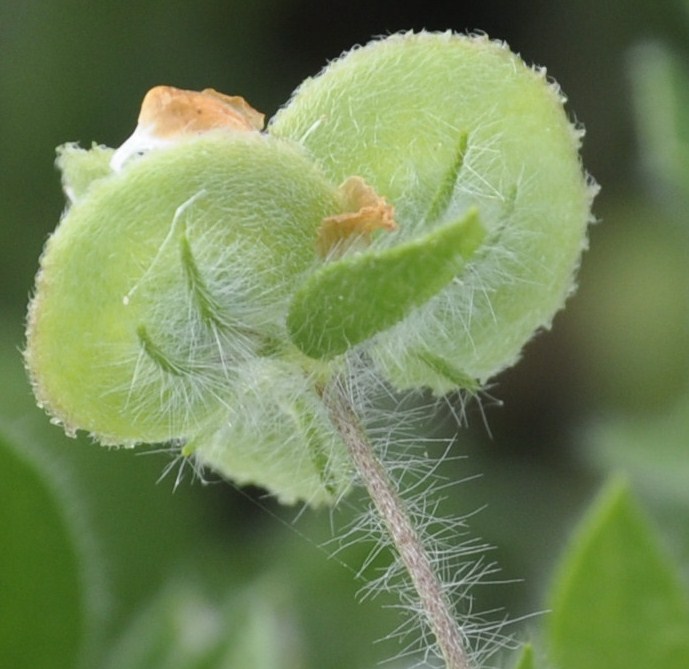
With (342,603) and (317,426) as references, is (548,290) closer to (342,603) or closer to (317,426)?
(317,426)

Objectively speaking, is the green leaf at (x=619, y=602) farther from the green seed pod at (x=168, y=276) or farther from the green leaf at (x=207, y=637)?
the green leaf at (x=207, y=637)

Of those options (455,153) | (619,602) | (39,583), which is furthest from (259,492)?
(455,153)

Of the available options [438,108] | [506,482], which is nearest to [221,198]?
[438,108]

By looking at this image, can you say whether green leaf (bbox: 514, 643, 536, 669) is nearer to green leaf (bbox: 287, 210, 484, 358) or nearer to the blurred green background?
green leaf (bbox: 287, 210, 484, 358)

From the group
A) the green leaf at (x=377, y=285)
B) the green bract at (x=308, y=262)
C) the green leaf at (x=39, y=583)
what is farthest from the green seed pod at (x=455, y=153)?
the green leaf at (x=39, y=583)

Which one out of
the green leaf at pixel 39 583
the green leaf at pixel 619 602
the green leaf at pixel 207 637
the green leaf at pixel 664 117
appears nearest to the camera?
the green leaf at pixel 619 602

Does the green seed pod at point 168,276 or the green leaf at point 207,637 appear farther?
the green leaf at point 207,637

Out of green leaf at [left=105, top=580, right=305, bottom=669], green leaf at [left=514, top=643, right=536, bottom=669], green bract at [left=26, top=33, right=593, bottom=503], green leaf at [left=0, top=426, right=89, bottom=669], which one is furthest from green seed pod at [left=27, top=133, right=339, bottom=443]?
green leaf at [left=105, top=580, right=305, bottom=669]
